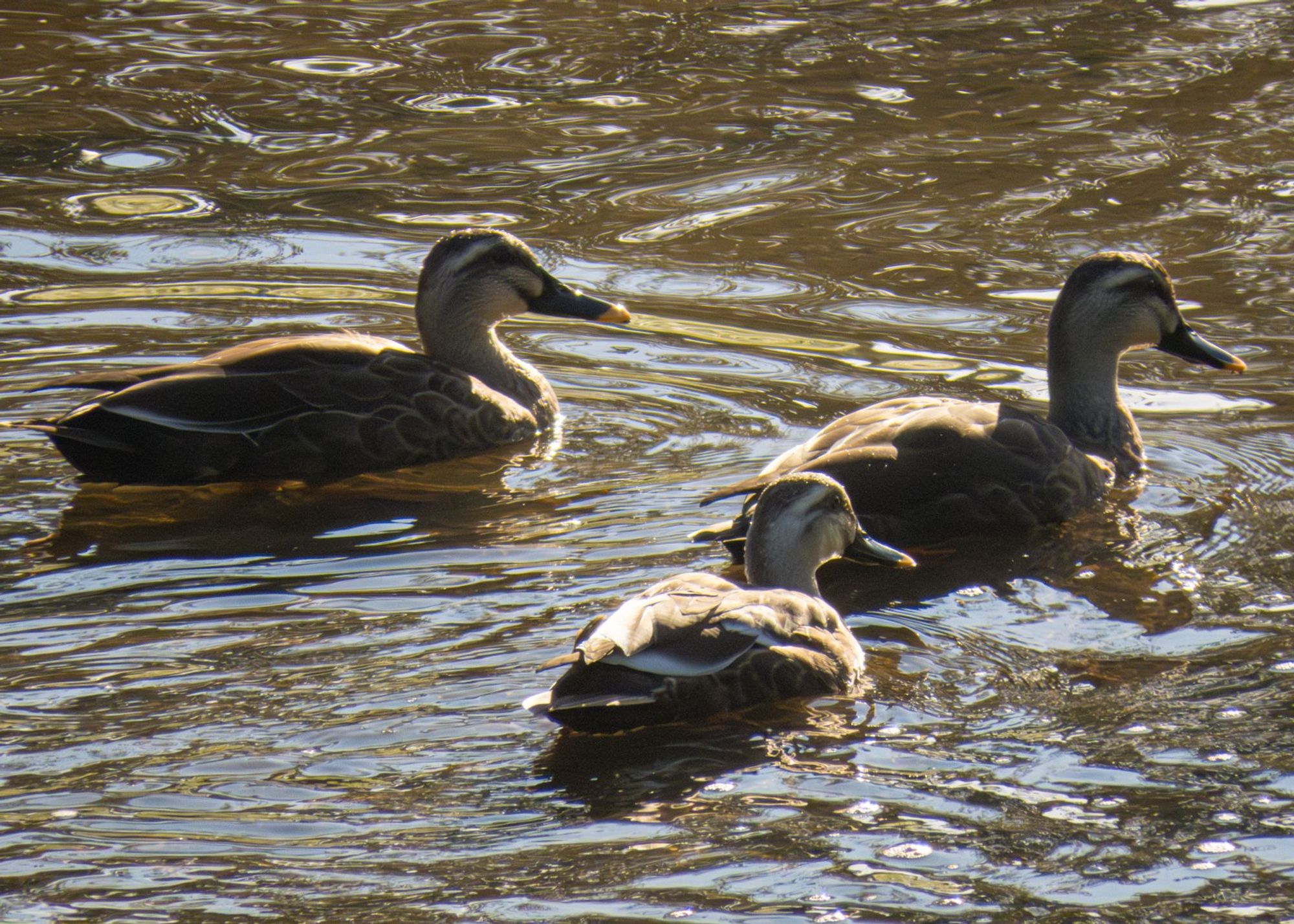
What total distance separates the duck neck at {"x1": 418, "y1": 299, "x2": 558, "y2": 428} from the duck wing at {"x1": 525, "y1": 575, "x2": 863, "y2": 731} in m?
3.23

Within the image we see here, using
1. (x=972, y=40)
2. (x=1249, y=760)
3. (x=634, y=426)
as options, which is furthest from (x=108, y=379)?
(x=972, y=40)

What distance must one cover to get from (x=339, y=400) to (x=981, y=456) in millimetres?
2788

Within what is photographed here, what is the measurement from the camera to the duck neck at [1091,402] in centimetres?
823

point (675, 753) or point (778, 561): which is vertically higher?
point (778, 561)

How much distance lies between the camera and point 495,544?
7.23 metres

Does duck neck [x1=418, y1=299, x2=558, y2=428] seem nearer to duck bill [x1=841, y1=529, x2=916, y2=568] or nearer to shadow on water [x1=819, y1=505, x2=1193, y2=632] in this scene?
shadow on water [x1=819, y1=505, x2=1193, y2=632]

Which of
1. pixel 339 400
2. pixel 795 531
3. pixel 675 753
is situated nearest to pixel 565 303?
pixel 339 400

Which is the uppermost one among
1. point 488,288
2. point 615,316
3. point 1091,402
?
point 488,288

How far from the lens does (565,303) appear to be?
9477mm

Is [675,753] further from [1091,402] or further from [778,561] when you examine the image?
[1091,402]

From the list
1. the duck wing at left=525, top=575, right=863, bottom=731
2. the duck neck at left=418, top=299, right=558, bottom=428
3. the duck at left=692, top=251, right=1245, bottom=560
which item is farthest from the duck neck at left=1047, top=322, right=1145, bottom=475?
the duck wing at left=525, top=575, right=863, bottom=731

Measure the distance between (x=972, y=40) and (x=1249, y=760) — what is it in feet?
34.5

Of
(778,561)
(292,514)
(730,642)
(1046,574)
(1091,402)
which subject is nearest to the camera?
(730,642)

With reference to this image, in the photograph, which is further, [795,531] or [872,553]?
[872,553]
